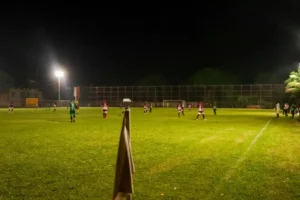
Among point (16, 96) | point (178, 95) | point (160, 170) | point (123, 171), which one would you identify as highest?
point (178, 95)

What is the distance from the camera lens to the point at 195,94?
328 ft

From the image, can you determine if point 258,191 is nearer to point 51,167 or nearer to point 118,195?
point 118,195

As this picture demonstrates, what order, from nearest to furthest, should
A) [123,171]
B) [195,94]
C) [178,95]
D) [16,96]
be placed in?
[123,171] → [16,96] → [195,94] → [178,95]

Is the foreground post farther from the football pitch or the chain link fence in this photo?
the chain link fence

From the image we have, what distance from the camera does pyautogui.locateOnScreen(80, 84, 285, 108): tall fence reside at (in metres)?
88.4

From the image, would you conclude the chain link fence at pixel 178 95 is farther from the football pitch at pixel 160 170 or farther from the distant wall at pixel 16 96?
the football pitch at pixel 160 170

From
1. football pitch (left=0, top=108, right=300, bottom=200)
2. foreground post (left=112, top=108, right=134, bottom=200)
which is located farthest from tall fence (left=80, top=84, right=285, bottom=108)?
foreground post (left=112, top=108, right=134, bottom=200)

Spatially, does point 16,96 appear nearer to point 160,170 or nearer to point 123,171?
point 160,170

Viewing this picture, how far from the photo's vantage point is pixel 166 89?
341ft

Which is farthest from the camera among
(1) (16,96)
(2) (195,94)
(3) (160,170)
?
(2) (195,94)

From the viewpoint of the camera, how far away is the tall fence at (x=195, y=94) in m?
88.4

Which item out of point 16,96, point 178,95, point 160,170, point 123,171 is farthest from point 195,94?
point 123,171

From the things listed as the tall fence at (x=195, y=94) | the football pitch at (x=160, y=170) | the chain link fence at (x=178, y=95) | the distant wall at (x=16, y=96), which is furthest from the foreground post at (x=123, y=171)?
the tall fence at (x=195, y=94)

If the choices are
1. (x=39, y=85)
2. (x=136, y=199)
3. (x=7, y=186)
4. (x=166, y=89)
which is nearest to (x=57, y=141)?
(x=7, y=186)
